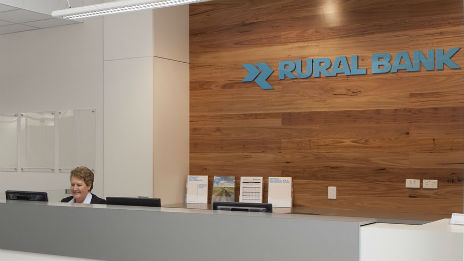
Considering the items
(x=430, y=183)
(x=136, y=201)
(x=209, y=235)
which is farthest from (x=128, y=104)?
(x=209, y=235)

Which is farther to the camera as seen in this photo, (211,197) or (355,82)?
(211,197)

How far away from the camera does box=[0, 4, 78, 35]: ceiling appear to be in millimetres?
6805

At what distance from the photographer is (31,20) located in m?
7.25

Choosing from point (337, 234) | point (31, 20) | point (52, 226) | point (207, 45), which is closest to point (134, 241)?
point (52, 226)

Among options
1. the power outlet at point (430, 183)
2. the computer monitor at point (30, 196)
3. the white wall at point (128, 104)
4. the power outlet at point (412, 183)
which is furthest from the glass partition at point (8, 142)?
the power outlet at point (430, 183)

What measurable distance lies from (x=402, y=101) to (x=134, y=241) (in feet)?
10.6

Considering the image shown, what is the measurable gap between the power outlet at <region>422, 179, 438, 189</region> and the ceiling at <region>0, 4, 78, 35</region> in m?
4.01

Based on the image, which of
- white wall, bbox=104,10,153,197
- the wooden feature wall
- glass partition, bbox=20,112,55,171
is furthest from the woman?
glass partition, bbox=20,112,55,171

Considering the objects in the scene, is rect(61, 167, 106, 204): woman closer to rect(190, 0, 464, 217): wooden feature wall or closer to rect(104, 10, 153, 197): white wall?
rect(104, 10, 153, 197): white wall

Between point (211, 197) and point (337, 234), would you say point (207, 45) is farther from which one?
point (337, 234)

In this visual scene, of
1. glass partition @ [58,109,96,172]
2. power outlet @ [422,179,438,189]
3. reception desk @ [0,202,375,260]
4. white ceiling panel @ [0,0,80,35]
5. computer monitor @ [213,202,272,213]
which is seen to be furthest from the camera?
glass partition @ [58,109,96,172]

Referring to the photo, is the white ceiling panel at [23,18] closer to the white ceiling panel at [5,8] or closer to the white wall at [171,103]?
the white ceiling panel at [5,8]

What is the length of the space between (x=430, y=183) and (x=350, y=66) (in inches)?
50.5

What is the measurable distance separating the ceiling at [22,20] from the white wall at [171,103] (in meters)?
1.15
